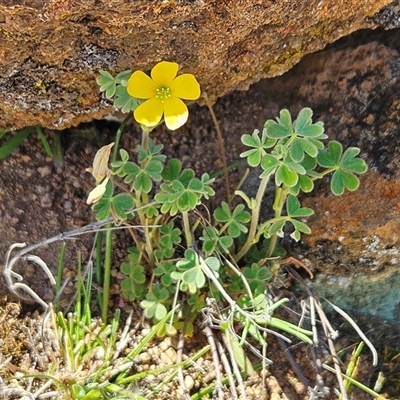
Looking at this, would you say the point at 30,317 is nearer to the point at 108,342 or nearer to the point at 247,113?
the point at 108,342

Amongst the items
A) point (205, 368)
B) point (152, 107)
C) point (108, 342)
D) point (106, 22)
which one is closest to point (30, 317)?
point (108, 342)

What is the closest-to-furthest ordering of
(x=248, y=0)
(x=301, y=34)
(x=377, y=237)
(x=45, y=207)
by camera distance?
(x=248, y=0) → (x=301, y=34) → (x=377, y=237) → (x=45, y=207)

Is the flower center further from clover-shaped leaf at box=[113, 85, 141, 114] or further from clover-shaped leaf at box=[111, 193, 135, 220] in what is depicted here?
clover-shaped leaf at box=[111, 193, 135, 220]

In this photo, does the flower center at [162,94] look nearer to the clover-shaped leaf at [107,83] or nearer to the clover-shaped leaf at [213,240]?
the clover-shaped leaf at [107,83]

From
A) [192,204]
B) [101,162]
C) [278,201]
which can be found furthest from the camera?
[278,201]

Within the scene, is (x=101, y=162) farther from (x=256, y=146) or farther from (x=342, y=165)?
(x=342, y=165)

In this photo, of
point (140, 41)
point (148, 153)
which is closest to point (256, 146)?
point (148, 153)
